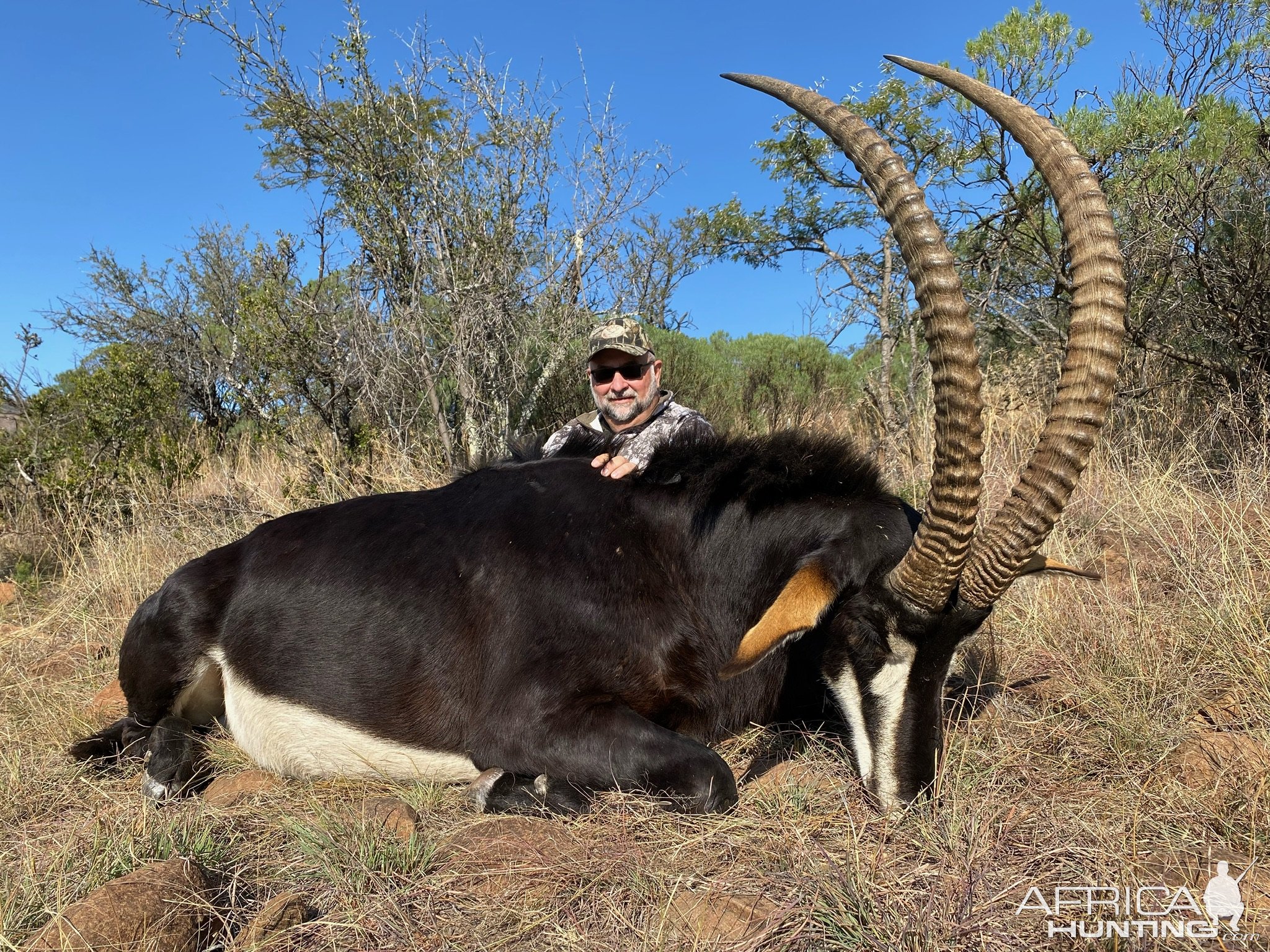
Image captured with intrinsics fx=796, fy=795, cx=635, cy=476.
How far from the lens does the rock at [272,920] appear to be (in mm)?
2328

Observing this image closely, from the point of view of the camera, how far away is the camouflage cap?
5500 millimetres

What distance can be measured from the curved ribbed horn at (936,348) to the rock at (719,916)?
119 cm

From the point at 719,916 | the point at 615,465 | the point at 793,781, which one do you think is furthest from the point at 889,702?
the point at 615,465

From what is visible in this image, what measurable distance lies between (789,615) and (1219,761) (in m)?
1.79

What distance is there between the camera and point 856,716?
3.07m

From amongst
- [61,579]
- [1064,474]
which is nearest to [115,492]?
[61,579]

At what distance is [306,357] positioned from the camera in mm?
8344

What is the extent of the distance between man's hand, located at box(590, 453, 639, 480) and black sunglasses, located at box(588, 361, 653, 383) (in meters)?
1.74

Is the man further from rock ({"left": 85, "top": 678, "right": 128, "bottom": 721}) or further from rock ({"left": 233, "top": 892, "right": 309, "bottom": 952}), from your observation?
rock ({"left": 233, "top": 892, "right": 309, "bottom": 952})

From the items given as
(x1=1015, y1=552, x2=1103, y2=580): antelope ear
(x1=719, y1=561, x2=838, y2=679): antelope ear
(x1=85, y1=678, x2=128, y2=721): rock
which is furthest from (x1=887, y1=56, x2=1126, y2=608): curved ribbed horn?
(x1=85, y1=678, x2=128, y2=721): rock

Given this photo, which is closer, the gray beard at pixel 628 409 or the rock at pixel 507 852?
the rock at pixel 507 852

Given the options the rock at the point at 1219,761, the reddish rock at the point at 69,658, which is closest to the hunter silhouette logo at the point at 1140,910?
the rock at the point at 1219,761

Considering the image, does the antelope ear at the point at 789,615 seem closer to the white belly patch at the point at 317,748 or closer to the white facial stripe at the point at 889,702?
the white facial stripe at the point at 889,702

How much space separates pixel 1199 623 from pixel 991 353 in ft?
22.5
